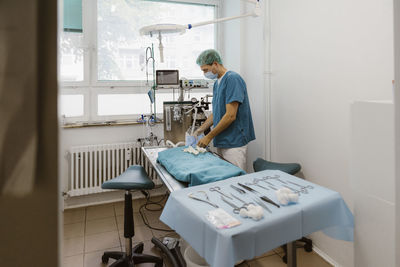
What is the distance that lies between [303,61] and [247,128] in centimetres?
75

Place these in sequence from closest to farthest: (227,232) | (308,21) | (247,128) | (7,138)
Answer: (7,138) → (227,232) → (308,21) → (247,128)

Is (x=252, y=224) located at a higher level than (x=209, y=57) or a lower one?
lower

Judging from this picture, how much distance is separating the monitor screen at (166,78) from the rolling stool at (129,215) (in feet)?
3.60

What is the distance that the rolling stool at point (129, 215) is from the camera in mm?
1896

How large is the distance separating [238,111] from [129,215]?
1.25 meters

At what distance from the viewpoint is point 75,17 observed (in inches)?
123

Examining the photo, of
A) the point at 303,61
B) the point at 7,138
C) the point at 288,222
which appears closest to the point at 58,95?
the point at 7,138

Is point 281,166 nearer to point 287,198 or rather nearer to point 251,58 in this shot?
point 287,198

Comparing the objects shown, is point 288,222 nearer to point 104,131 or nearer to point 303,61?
point 303,61

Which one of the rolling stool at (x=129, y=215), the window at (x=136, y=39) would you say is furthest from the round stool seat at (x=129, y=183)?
the window at (x=136, y=39)

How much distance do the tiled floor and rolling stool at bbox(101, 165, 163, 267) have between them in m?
0.12

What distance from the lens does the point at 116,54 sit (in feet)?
10.9

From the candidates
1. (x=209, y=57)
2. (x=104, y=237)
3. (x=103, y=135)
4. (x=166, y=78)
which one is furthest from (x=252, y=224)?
(x=103, y=135)

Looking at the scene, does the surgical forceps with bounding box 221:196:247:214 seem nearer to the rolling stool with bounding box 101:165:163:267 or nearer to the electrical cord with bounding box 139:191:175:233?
the rolling stool with bounding box 101:165:163:267
